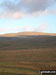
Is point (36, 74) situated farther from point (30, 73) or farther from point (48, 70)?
point (48, 70)

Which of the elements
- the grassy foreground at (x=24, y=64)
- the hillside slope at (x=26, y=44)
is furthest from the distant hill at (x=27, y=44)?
the grassy foreground at (x=24, y=64)

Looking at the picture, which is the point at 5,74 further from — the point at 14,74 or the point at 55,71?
the point at 55,71

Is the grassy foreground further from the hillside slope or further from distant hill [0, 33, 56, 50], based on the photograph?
the hillside slope

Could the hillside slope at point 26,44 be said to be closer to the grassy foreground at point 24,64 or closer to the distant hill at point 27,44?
the distant hill at point 27,44

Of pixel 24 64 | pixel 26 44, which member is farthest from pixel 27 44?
pixel 24 64

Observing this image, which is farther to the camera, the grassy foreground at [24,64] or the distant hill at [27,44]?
the distant hill at [27,44]

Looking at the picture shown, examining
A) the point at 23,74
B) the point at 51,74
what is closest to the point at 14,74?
the point at 23,74

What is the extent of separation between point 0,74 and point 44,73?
11.5 meters

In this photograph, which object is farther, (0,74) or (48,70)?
(0,74)

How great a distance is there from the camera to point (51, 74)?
664 inches

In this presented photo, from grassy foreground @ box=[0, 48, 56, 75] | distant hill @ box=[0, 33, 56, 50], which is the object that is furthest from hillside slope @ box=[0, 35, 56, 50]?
grassy foreground @ box=[0, 48, 56, 75]

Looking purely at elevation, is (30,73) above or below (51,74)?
below

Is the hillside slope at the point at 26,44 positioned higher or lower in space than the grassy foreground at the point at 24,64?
higher

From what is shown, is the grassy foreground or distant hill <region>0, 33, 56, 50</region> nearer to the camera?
the grassy foreground
